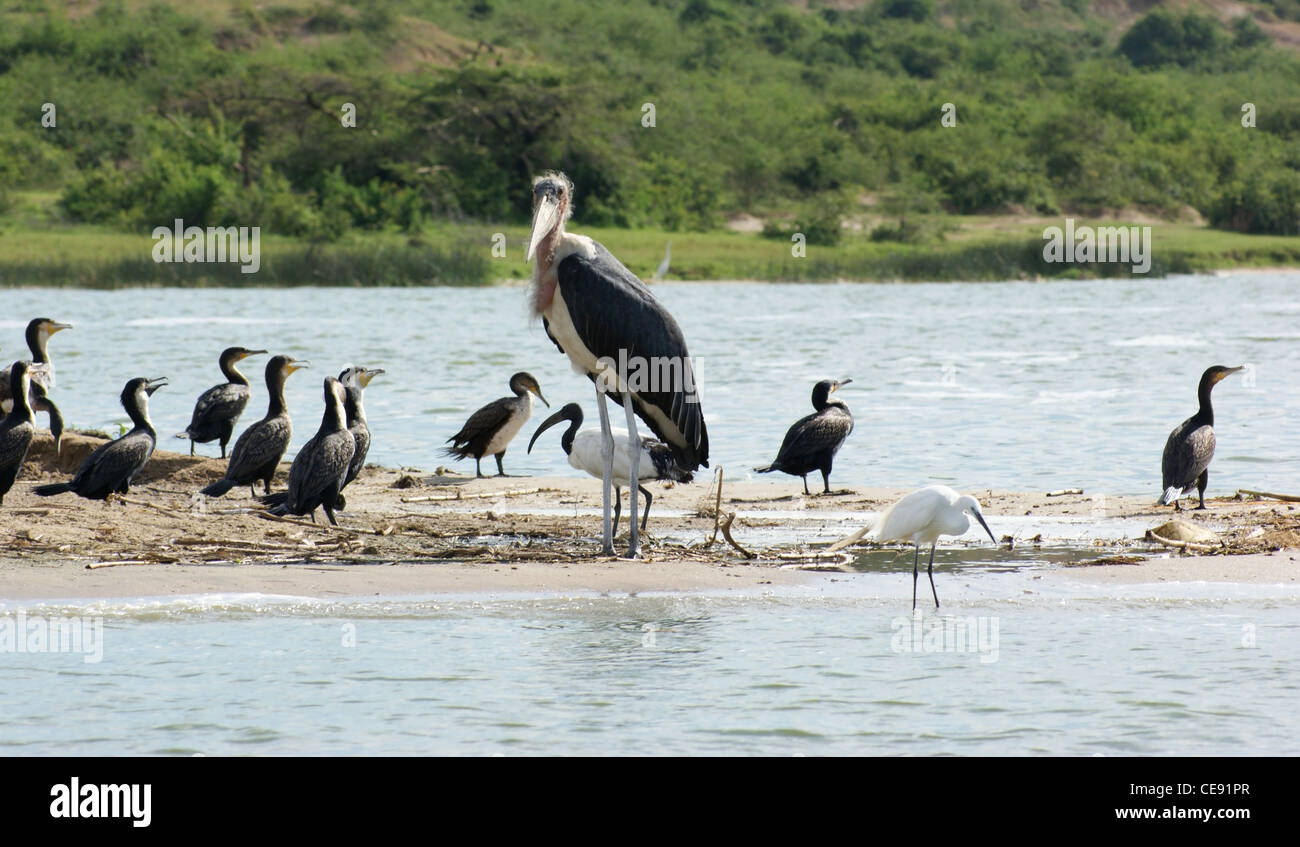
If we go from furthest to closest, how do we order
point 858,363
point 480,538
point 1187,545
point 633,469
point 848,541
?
point 858,363, point 480,538, point 633,469, point 1187,545, point 848,541

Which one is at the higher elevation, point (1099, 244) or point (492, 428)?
point (1099, 244)

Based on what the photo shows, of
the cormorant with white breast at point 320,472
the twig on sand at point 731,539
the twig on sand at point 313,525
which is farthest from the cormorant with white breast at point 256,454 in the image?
the twig on sand at point 731,539

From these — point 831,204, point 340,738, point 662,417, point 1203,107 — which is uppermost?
point 1203,107

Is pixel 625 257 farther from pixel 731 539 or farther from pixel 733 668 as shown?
pixel 733 668

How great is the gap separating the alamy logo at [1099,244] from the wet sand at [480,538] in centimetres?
4217

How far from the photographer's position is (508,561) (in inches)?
357

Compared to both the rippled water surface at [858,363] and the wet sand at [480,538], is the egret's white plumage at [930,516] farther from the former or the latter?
the rippled water surface at [858,363]

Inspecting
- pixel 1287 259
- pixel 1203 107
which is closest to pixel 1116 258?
pixel 1287 259

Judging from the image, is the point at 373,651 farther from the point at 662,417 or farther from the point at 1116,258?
the point at 1116,258

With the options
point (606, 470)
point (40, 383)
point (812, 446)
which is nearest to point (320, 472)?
point (606, 470)

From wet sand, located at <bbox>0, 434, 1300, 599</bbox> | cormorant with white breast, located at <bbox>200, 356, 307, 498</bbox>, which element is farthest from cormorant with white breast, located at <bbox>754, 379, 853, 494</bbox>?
cormorant with white breast, located at <bbox>200, 356, 307, 498</bbox>

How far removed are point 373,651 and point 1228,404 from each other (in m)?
14.4

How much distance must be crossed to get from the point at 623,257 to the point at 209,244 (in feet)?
41.5

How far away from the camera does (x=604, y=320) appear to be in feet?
30.0
